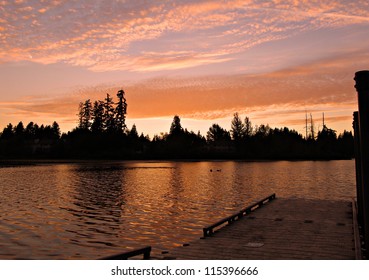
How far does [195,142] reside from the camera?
598 ft

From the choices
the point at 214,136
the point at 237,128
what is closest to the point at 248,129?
the point at 237,128

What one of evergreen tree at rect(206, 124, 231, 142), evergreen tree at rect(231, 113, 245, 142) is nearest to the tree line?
evergreen tree at rect(231, 113, 245, 142)

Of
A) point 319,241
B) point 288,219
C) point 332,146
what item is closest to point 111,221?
point 288,219

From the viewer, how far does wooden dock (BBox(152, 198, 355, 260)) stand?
33.3ft

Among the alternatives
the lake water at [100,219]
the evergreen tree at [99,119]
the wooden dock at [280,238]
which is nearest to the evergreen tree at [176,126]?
the evergreen tree at [99,119]

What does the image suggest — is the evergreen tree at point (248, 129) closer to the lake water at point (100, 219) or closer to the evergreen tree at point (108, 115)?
the evergreen tree at point (108, 115)

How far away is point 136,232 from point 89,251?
3.39 metres

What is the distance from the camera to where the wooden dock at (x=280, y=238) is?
399 inches

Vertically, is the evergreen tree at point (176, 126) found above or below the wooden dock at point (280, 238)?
above

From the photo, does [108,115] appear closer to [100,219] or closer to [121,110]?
[121,110]

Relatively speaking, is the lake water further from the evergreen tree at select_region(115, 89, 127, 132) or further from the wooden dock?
the evergreen tree at select_region(115, 89, 127, 132)

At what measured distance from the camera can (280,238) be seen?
12.2 metres

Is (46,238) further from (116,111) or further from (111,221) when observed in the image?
(116,111)
